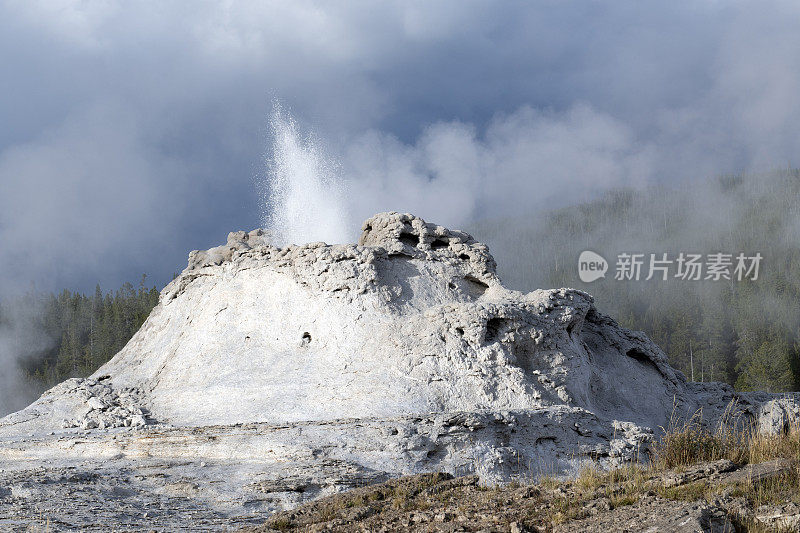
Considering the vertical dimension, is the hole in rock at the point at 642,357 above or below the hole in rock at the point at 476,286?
below

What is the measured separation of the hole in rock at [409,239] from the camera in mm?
18047

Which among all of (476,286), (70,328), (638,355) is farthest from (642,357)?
(70,328)

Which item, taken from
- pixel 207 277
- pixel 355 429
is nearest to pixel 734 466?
pixel 355 429

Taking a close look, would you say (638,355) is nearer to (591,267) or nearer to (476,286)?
(476,286)

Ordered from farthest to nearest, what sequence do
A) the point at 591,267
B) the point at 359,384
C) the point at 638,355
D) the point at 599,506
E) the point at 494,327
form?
1. the point at 591,267
2. the point at 638,355
3. the point at 494,327
4. the point at 359,384
5. the point at 599,506

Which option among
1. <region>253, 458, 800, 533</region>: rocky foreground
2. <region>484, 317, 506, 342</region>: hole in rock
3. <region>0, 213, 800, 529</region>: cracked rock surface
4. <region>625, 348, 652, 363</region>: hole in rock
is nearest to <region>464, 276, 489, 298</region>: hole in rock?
<region>0, 213, 800, 529</region>: cracked rock surface

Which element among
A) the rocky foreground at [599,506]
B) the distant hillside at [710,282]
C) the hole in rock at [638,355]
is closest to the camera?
the rocky foreground at [599,506]

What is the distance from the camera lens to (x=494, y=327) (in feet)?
49.0

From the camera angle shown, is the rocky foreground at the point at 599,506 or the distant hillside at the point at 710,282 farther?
the distant hillside at the point at 710,282

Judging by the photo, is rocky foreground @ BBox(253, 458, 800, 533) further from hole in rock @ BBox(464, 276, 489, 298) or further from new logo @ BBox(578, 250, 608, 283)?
new logo @ BBox(578, 250, 608, 283)

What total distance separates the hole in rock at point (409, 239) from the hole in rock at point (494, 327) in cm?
386

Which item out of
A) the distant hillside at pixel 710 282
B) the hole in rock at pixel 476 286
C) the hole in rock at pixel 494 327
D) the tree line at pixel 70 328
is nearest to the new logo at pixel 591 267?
the distant hillside at pixel 710 282

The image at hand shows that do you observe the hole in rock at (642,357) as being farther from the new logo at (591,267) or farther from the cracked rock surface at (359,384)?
the new logo at (591,267)

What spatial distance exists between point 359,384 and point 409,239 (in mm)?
5194
